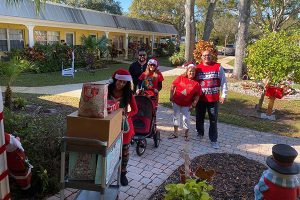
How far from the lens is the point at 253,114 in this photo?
9562mm

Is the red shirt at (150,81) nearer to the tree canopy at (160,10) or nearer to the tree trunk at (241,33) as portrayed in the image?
the tree trunk at (241,33)

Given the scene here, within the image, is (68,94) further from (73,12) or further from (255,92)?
(73,12)

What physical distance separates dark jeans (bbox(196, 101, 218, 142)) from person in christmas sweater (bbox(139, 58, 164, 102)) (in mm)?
1003

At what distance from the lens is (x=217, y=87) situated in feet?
18.5

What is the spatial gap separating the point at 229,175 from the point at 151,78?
233 centimetres

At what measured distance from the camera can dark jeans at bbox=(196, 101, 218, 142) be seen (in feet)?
19.0

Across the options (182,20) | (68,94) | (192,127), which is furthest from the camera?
(182,20)

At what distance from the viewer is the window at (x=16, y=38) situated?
17125 mm

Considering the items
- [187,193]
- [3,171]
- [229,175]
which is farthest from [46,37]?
[187,193]

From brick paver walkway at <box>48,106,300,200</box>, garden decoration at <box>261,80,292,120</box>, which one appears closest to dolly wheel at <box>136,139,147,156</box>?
brick paver walkway at <box>48,106,300,200</box>

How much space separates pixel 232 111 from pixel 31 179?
752cm

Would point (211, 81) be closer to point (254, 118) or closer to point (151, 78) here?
point (151, 78)

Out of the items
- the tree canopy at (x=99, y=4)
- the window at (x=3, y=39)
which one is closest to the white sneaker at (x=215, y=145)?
the window at (x=3, y=39)

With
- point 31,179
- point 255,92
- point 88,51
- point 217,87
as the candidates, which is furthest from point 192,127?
point 88,51
